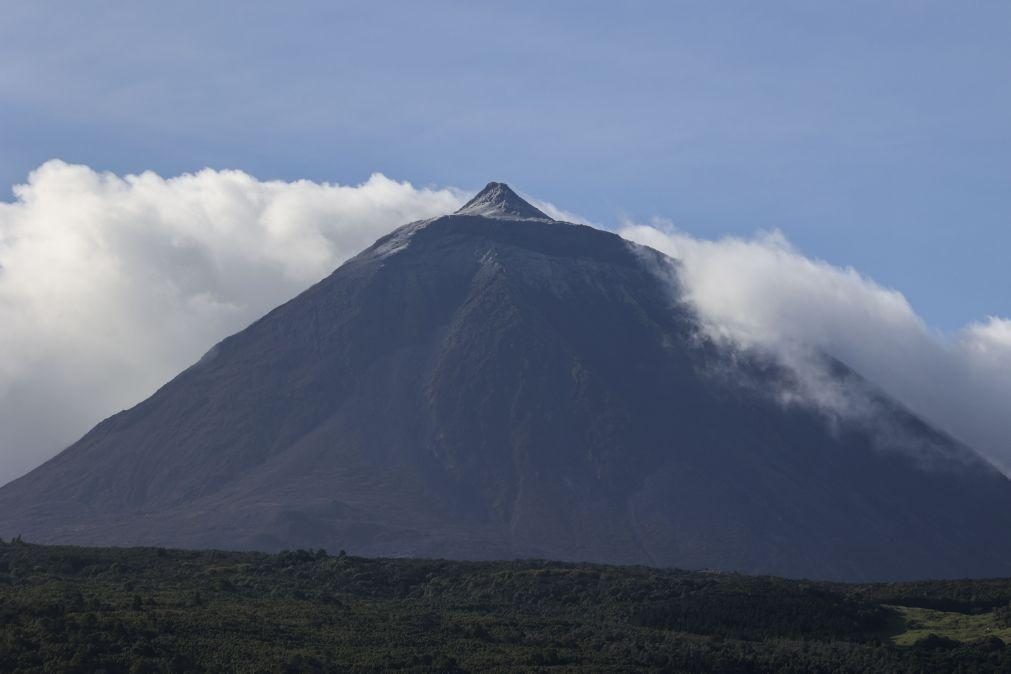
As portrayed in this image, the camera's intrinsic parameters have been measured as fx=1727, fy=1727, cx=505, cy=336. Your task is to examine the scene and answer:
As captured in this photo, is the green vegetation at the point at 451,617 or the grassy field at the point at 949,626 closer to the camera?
the green vegetation at the point at 451,617

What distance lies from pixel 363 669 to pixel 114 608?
15432mm

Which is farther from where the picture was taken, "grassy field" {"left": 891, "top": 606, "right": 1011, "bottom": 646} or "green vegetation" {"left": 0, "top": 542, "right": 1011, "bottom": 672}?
"grassy field" {"left": 891, "top": 606, "right": 1011, "bottom": 646}

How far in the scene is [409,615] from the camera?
9631cm

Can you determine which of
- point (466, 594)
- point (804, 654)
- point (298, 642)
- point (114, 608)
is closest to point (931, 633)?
point (804, 654)

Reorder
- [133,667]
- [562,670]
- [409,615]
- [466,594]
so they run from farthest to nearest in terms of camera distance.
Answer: [466,594]
[409,615]
[562,670]
[133,667]

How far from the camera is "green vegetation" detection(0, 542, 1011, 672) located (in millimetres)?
79250

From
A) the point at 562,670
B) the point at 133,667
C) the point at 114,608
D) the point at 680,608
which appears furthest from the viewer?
the point at 680,608

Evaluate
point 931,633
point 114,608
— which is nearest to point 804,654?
point 931,633

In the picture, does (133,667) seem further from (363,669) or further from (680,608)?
(680,608)

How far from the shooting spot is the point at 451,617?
320ft

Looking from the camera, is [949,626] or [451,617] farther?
[949,626]

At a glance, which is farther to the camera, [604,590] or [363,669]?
[604,590]

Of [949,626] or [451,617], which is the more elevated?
[451,617]

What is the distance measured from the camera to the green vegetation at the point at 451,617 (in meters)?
79.2
